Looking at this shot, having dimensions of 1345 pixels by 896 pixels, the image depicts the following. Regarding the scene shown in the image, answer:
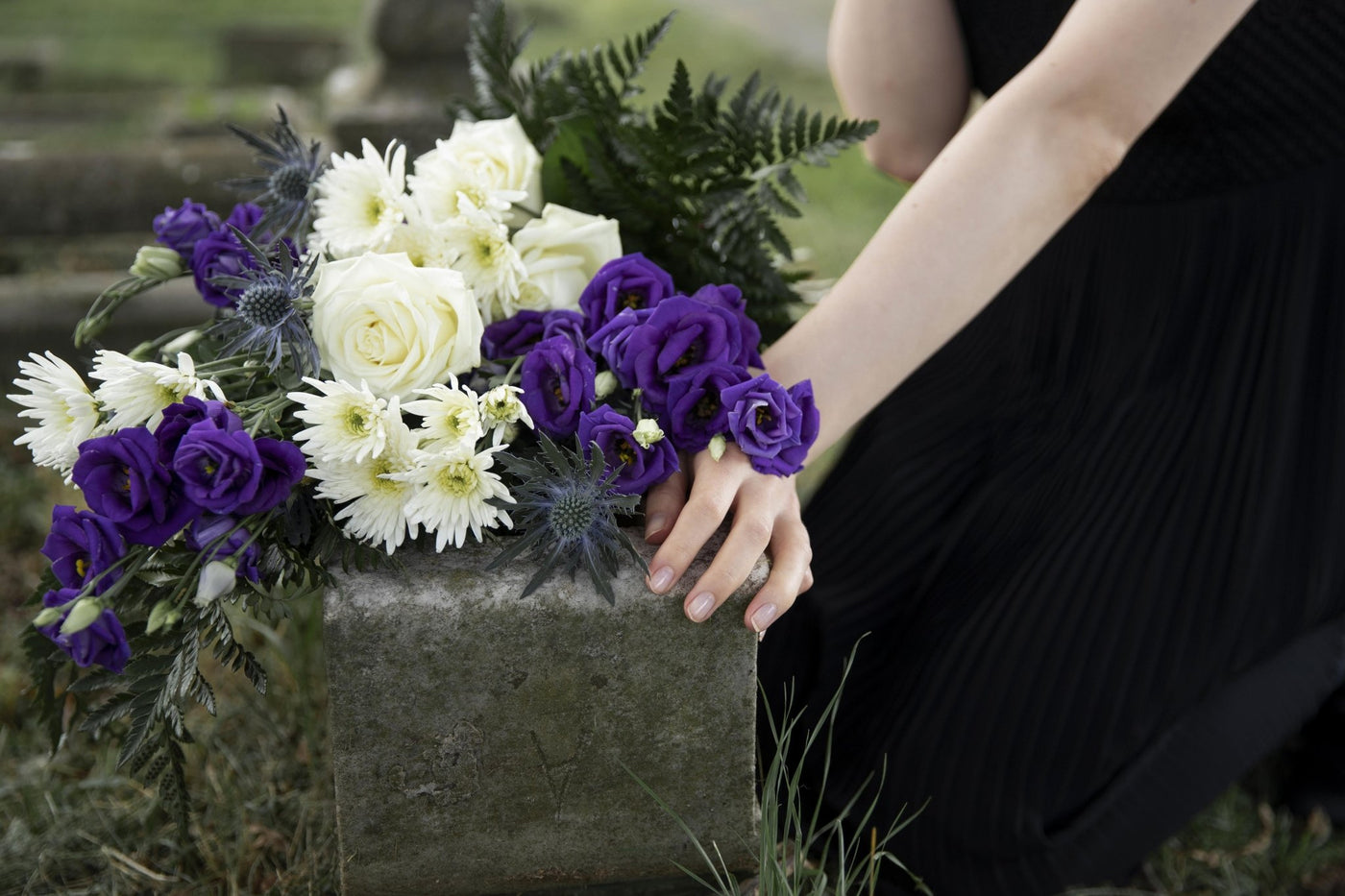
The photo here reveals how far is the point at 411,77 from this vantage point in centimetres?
329

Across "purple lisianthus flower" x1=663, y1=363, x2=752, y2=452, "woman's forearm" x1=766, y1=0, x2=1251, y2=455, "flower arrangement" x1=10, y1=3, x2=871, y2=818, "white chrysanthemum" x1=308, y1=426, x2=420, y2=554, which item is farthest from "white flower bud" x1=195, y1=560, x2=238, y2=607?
"woman's forearm" x1=766, y1=0, x2=1251, y2=455

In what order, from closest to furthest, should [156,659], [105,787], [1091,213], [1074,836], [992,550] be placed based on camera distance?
1. [156,659]
2. [1074,836]
3. [992,550]
4. [1091,213]
5. [105,787]

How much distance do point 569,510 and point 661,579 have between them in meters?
0.11

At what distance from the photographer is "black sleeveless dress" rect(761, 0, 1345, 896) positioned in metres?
1.32

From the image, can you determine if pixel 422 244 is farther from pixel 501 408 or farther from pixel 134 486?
pixel 134 486

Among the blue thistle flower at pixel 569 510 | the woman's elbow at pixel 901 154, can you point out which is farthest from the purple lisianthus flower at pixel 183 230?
the woman's elbow at pixel 901 154

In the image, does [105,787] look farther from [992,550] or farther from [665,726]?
[992,550]

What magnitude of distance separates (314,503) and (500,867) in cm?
43

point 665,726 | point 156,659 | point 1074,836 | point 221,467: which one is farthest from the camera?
point 1074,836

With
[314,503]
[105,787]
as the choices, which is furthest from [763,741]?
[105,787]

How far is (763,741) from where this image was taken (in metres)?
1.44

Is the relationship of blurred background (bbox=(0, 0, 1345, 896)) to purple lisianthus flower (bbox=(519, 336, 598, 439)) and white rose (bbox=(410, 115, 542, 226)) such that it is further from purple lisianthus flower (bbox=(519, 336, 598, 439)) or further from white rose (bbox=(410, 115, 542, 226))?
white rose (bbox=(410, 115, 542, 226))

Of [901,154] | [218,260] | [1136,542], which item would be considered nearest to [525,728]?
[218,260]

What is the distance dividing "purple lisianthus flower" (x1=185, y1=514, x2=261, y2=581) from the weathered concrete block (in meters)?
0.08
